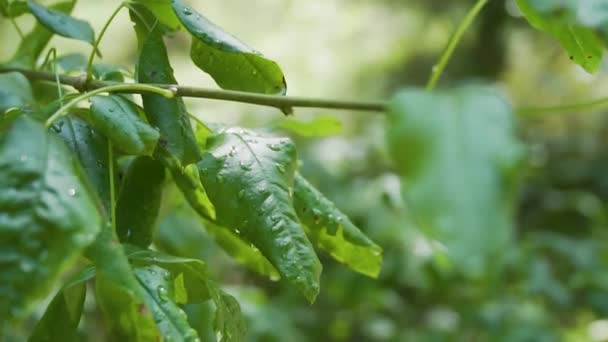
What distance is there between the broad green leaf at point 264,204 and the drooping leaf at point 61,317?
4.9 inches

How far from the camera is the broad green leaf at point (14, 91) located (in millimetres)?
702

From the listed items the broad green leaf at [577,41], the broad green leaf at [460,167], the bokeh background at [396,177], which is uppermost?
the broad green leaf at [577,41]

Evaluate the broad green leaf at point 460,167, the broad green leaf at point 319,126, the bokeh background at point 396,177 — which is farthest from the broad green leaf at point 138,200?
the bokeh background at point 396,177

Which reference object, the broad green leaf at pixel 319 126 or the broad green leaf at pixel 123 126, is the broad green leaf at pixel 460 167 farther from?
the broad green leaf at pixel 319 126

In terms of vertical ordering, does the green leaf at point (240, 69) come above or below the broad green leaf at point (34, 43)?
above

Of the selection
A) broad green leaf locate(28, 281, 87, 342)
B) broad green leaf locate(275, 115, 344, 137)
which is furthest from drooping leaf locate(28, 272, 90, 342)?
broad green leaf locate(275, 115, 344, 137)

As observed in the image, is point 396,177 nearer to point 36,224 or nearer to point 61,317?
point 61,317

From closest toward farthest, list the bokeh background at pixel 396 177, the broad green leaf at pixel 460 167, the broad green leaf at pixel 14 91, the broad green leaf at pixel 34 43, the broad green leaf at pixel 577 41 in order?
the broad green leaf at pixel 460 167, the broad green leaf at pixel 577 41, the broad green leaf at pixel 14 91, the broad green leaf at pixel 34 43, the bokeh background at pixel 396 177

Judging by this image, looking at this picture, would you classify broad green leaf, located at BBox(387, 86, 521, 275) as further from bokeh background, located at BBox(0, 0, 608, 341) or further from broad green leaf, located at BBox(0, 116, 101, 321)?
bokeh background, located at BBox(0, 0, 608, 341)

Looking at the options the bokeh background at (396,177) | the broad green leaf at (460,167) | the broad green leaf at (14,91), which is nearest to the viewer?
the broad green leaf at (460,167)

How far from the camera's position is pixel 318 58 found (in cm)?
336

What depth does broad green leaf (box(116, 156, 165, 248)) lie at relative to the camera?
75 centimetres

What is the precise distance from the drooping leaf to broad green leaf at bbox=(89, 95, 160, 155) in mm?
111

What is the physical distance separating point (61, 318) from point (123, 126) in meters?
0.15
